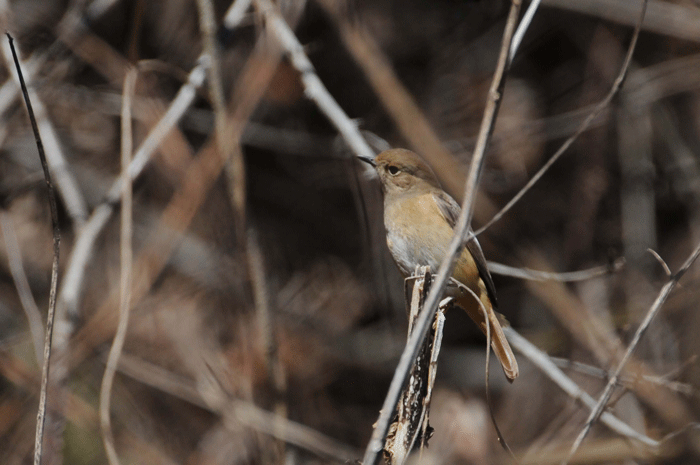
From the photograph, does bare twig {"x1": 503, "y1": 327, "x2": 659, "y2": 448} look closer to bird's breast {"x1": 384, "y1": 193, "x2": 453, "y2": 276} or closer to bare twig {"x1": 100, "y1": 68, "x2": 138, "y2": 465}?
bird's breast {"x1": 384, "y1": 193, "x2": 453, "y2": 276}

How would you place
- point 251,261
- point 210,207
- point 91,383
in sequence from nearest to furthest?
1. point 251,261
2. point 91,383
3. point 210,207

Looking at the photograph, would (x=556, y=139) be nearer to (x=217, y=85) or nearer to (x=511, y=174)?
(x=511, y=174)

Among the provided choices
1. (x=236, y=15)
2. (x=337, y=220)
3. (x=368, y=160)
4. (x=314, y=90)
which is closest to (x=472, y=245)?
(x=368, y=160)

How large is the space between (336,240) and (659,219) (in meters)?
3.03

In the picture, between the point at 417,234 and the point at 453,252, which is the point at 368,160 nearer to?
the point at 417,234

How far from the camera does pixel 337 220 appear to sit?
6363mm

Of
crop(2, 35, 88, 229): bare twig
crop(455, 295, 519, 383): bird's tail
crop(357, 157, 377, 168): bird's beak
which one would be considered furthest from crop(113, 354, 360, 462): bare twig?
crop(357, 157, 377, 168): bird's beak

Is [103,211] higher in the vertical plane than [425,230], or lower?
lower

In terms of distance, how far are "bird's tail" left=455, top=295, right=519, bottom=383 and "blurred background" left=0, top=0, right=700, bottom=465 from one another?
108cm

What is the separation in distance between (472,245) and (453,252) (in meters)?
2.08

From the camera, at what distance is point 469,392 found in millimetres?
6000

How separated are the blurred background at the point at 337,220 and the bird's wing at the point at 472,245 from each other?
26.1 inches

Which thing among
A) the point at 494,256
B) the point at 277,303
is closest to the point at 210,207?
the point at 277,303

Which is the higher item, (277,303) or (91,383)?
(277,303)
